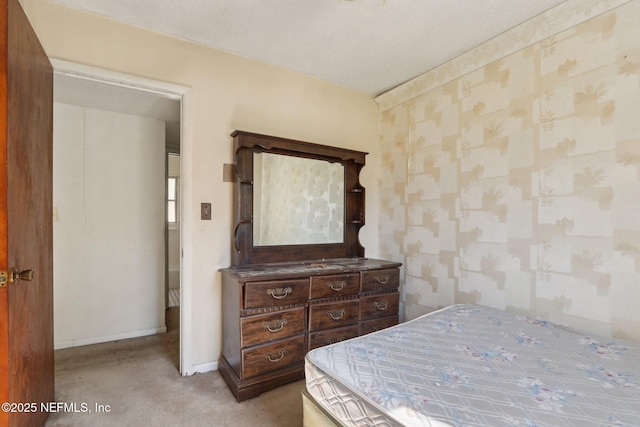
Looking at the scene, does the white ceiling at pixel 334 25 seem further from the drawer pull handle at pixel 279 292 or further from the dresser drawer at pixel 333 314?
the dresser drawer at pixel 333 314

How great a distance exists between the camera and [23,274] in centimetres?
118

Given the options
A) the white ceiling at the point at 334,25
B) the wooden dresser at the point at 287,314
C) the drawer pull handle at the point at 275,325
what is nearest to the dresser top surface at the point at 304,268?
the wooden dresser at the point at 287,314

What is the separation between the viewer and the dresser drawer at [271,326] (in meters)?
1.91

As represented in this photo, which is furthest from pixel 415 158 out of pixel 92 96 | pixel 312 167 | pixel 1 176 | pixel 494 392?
pixel 92 96

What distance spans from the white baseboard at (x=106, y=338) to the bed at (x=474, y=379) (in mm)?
2540

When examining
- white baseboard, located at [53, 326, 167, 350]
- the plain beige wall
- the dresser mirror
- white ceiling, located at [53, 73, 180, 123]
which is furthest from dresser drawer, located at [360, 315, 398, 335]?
white ceiling, located at [53, 73, 180, 123]

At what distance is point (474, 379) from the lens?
1042mm

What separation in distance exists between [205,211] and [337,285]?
1159 mm

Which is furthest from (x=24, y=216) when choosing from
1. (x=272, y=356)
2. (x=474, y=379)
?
(x=474, y=379)

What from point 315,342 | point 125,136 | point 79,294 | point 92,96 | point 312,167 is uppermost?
point 92,96

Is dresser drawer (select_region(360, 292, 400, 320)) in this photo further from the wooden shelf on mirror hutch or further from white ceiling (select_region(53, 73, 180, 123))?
white ceiling (select_region(53, 73, 180, 123))

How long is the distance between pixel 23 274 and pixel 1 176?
1.29 feet

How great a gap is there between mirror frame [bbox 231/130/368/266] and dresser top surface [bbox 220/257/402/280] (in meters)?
0.09

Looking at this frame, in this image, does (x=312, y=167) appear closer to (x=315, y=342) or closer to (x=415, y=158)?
(x=415, y=158)
